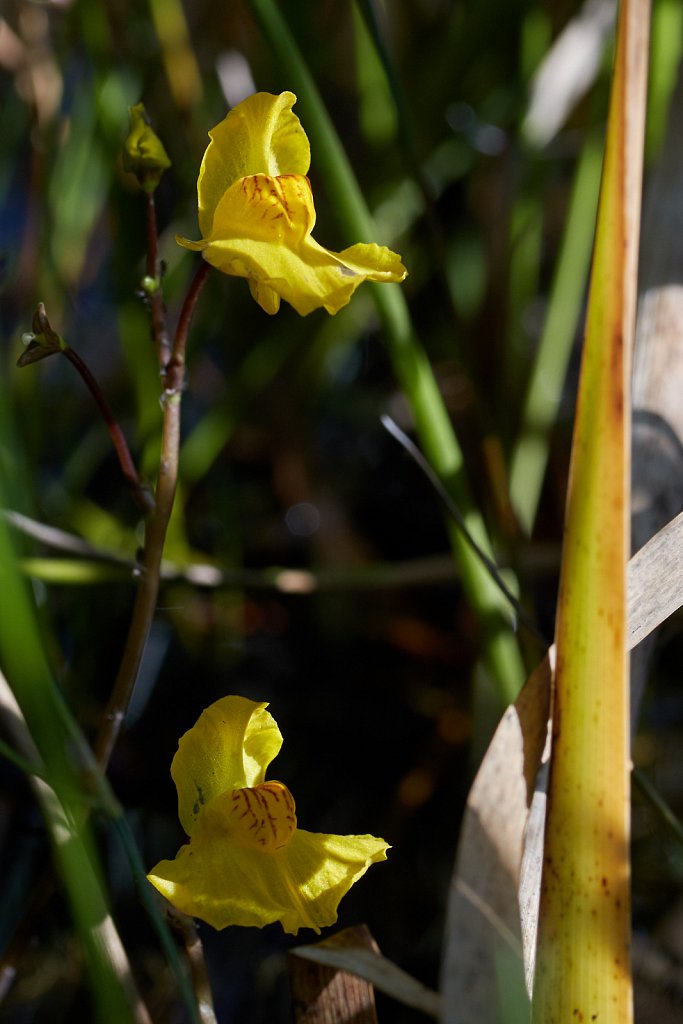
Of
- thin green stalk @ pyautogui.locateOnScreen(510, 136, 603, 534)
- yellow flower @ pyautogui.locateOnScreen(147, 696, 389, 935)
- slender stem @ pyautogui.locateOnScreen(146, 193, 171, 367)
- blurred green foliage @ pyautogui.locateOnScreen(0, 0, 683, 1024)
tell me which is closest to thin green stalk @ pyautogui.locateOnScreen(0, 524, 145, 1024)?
yellow flower @ pyautogui.locateOnScreen(147, 696, 389, 935)

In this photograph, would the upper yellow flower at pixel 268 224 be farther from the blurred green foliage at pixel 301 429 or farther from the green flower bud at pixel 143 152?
the blurred green foliage at pixel 301 429

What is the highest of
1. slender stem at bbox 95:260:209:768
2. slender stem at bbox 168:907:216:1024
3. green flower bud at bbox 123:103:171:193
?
green flower bud at bbox 123:103:171:193

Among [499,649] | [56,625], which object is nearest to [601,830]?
[499,649]

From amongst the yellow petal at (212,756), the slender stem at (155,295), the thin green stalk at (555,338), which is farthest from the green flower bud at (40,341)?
the thin green stalk at (555,338)

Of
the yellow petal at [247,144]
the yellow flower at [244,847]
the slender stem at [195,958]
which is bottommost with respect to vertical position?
the slender stem at [195,958]

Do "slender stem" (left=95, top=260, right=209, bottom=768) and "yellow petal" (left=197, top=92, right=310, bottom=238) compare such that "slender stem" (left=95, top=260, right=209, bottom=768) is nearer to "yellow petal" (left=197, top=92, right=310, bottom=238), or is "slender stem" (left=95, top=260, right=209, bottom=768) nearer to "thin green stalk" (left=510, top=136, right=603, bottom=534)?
"yellow petal" (left=197, top=92, right=310, bottom=238)

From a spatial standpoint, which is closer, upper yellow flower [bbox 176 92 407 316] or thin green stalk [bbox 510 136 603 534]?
upper yellow flower [bbox 176 92 407 316]

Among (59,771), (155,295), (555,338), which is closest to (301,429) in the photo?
(555,338)
